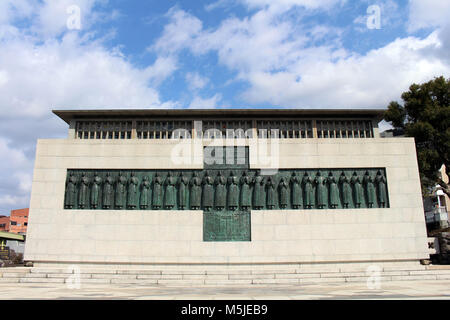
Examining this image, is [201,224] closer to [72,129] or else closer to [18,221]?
[72,129]

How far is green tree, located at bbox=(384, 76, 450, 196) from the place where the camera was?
849 inches

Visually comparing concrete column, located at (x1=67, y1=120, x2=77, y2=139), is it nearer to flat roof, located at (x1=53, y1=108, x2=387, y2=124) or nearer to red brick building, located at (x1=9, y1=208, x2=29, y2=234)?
flat roof, located at (x1=53, y1=108, x2=387, y2=124)

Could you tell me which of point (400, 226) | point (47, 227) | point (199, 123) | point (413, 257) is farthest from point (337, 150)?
point (199, 123)

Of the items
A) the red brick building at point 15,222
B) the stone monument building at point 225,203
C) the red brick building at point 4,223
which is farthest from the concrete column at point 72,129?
the red brick building at point 4,223

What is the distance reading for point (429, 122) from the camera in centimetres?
2217

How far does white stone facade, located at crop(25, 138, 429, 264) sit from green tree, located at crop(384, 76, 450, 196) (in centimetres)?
713

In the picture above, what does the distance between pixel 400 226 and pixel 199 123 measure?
17.6 meters

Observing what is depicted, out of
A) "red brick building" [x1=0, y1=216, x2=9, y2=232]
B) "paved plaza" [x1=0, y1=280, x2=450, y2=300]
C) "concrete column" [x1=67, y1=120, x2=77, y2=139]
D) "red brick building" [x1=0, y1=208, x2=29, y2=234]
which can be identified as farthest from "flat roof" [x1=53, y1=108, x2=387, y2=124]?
"red brick building" [x1=0, y1=216, x2=9, y2=232]

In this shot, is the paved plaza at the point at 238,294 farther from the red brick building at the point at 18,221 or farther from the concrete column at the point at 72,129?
the red brick building at the point at 18,221

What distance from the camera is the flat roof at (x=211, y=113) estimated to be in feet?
91.9

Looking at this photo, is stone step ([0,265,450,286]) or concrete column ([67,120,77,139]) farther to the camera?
concrete column ([67,120,77,139])

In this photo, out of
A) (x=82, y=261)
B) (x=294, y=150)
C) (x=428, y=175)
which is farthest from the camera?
(x=428, y=175)
